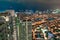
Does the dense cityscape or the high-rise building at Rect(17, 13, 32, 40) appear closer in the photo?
the dense cityscape

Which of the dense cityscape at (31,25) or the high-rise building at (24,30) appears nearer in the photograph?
the dense cityscape at (31,25)

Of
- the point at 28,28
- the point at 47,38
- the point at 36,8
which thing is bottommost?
the point at 47,38

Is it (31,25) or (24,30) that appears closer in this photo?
(24,30)

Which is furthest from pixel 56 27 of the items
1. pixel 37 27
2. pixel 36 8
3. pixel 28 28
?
pixel 28 28

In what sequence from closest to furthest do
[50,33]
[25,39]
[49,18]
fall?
[25,39]
[50,33]
[49,18]

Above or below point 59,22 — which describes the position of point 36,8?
above

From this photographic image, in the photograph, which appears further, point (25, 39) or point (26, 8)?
point (26, 8)

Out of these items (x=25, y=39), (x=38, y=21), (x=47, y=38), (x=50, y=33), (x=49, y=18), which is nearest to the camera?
(x=25, y=39)

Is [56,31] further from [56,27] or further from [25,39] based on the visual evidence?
[25,39]
